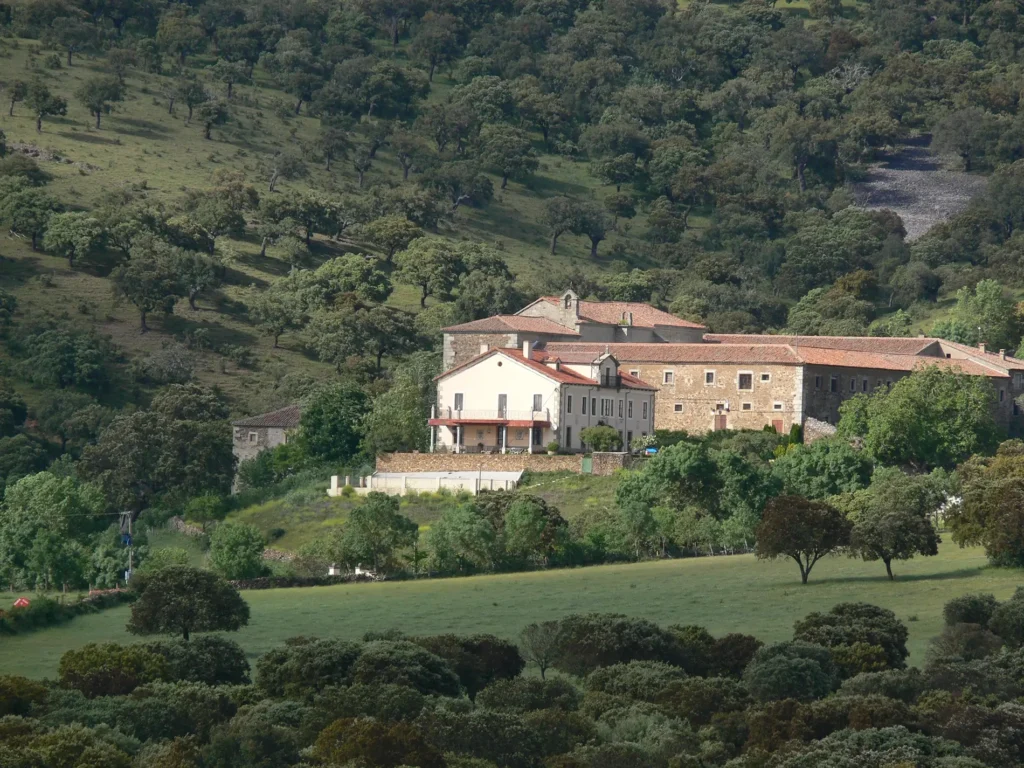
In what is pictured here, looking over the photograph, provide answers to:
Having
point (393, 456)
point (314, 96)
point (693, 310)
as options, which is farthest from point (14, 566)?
point (314, 96)

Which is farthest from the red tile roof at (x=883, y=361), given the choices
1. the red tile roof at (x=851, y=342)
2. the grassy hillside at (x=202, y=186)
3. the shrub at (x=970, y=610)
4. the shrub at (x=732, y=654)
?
the shrub at (x=732, y=654)

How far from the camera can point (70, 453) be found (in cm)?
10088

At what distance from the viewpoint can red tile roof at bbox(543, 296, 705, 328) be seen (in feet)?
342

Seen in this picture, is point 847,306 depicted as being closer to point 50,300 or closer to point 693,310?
point 693,310

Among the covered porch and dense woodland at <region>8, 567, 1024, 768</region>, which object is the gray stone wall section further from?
dense woodland at <region>8, 567, 1024, 768</region>

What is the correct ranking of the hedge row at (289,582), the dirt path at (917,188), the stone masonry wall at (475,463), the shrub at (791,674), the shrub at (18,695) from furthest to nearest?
the dirt path at (917,188)
the stone masonry wall at (475,463)
the hedge row at (289,582)
the shrub at (791,674)
the shrub at (18,695)

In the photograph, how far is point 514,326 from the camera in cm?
10025

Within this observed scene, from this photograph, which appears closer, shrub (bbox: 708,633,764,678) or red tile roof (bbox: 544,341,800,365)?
shrub (bbox: 708,633,764,678)

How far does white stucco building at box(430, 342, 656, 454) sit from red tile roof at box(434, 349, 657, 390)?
1.5 inches

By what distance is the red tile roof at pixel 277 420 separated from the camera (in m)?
98.9

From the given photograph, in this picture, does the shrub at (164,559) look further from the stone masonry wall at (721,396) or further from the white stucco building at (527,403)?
the stone masonry wall at (721,396)

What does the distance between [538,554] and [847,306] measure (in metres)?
56.7

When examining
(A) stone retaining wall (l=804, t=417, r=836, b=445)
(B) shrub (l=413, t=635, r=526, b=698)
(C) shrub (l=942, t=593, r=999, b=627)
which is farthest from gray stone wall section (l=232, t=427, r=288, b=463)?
(C) shrub (l=942, t=593, r=999, b=627)

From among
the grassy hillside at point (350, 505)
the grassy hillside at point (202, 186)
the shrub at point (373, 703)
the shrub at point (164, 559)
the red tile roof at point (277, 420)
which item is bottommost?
the shrub at point (373, 703)
